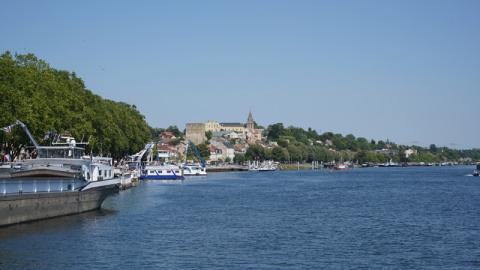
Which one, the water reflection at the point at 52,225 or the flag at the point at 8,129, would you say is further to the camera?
the flag at the point at 8,129

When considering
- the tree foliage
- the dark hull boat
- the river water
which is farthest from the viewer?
the tree foliage

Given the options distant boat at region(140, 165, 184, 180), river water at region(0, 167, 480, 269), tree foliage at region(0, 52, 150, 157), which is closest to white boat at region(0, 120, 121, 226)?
river water at region(0, 167, 480, 269)

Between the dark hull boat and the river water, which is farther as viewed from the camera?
the dark hull boat

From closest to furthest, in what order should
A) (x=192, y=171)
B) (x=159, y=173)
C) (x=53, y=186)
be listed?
(x=53, y=186) → (x=159, y=173) → (x=192, y=171)

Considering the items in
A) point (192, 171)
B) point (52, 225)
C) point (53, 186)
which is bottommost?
point (52, 225)

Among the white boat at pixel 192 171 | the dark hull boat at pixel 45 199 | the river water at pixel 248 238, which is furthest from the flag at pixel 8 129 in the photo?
the white boat at pixel 192 171

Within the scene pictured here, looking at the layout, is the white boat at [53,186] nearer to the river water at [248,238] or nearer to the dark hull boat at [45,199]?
the dark hull boat at [45,199]

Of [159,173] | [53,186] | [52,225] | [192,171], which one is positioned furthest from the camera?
[192,171]

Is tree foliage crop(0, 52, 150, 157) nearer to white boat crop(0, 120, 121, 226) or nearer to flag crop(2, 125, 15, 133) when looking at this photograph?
flag crop(2, 125, 15, 133)

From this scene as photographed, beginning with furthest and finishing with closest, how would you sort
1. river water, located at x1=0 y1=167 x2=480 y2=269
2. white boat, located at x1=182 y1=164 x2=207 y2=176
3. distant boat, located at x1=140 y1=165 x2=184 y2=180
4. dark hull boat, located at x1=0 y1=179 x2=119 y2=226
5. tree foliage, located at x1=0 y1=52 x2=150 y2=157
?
1. white boat, located at x1=182 y1=164 x2=207 y2=176
2. distant boat, located at x1=140 y1=165 x2=184 y2=180
3. tree foliage, located at x1=0 y1=52 x2=150 y2=157
4. dark hull boat, located at x1=0 y1=179 x2=119 y2=226
5. river water, located at x1=0 y1=167 x2=480 y2=269

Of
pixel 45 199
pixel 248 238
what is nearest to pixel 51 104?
pixel 45 199

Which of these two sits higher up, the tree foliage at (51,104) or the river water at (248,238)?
the tree foliage at (51,104)

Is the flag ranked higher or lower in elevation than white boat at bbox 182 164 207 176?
higher

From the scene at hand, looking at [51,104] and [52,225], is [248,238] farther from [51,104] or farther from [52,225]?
[51,104]
